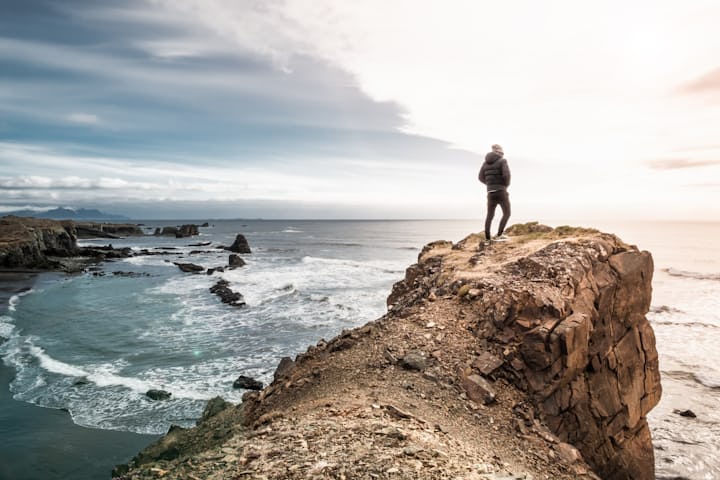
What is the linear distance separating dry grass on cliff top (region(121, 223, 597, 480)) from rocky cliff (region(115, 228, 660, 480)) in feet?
0.08

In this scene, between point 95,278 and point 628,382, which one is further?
point 95,278

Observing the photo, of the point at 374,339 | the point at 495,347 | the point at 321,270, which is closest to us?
the point at 495,347

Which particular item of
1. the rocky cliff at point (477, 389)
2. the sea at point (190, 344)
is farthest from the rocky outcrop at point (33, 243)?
the rocky cliff at point (477, 389)

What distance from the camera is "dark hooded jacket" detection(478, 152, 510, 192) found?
11844mm

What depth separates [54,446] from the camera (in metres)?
11.5

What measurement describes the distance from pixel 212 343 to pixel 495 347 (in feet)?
55.4

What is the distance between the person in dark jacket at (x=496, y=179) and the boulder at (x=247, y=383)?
10374 mm

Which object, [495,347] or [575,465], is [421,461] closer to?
[575,465]

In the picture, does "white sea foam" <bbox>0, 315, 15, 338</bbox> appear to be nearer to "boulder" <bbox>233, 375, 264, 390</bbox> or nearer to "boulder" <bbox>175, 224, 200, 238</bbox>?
"boulder" <bbox>233, 375, 264, 390</bbox>

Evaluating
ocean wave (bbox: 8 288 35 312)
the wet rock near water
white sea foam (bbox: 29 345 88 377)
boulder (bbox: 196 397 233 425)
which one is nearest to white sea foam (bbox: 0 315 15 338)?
ocean wave (bbox: 8 288 35 312)

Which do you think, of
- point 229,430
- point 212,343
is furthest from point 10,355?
point 229,430

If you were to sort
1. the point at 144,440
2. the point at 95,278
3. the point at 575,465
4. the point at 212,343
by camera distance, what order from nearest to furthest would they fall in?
the point at 575,465, the point at 144,440, the point at 212,343, the point at 95,278

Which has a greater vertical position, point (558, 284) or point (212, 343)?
point (558, 284)

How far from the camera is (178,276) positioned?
44.5 meters
